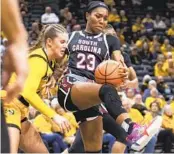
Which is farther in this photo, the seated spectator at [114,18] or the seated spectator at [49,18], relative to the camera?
the seated spectator at [114,18]

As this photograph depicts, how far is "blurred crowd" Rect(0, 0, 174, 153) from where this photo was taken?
10.9 m

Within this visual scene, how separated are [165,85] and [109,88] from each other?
10121 millimetres

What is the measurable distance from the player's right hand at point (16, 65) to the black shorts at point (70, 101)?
3400 mm

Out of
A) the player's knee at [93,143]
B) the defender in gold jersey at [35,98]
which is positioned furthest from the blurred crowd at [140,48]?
the defender in gold jersey at [35,98]

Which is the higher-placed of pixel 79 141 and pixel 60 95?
pixel 60 95

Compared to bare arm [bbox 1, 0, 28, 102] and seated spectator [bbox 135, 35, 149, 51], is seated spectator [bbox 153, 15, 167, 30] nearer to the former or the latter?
seated spectator [bbox 135, 35, 149, 51]

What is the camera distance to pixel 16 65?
254 cm

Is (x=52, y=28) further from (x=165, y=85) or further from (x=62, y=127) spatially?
(x=165, y=85)

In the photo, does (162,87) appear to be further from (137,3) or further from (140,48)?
(137,3)

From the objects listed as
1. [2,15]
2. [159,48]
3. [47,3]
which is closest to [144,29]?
[159,48]

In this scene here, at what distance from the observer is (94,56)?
6.29 meters

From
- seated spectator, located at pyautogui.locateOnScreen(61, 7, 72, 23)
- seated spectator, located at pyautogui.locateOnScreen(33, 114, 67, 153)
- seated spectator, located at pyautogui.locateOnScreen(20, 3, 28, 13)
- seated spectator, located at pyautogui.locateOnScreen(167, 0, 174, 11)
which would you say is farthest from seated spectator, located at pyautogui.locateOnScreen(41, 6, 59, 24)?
seated spectator, located at pyautogui.locateOnScreen(33, 114, 67, 153)

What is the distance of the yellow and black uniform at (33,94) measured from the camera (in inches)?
194

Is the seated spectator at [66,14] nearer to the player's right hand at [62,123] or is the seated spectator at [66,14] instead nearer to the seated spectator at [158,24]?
the seated spectator at [158,24]
